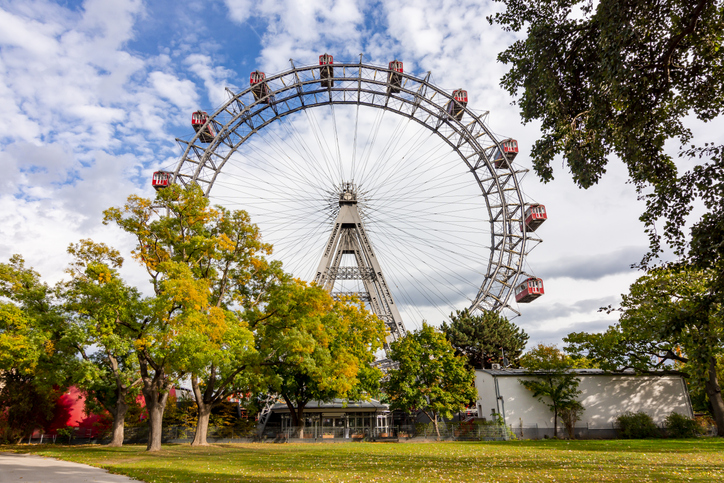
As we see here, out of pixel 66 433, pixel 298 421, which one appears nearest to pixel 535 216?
pixel 298 421

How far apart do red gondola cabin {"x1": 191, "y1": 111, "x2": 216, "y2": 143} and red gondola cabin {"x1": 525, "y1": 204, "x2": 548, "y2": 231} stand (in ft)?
98.9

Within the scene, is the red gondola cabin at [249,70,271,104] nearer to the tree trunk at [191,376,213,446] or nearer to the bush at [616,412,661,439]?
the tree trunk at [191,376,213,446]

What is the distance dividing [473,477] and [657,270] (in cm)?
554

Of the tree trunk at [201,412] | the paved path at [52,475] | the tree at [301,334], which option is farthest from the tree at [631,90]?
the tree trunk at [201,412]

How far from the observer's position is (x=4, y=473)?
1065cm

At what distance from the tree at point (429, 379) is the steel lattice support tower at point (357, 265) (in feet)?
25.0

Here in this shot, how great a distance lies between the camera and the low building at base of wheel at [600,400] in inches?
1185

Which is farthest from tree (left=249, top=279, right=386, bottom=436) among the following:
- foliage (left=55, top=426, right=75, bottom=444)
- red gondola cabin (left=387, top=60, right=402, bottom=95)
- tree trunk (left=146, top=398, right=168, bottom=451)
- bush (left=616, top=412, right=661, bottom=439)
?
red gondola cabin (left=387, top=60, right=402, bottom=95)


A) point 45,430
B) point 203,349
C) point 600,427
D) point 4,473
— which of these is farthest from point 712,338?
point 45,430

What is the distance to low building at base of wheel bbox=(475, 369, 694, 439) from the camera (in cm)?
3011

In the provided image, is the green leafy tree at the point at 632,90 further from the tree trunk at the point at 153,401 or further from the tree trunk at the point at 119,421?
the tree trunk at the point at 119,421

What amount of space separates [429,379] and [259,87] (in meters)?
28.6

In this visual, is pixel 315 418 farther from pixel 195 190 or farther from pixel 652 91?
pixel 652 91

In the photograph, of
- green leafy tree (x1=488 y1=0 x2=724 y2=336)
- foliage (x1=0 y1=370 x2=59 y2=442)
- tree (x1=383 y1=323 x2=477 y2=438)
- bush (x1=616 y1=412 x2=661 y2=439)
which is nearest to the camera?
green leafy tree (x1=488 y1=0 x2=724 y2=336)
